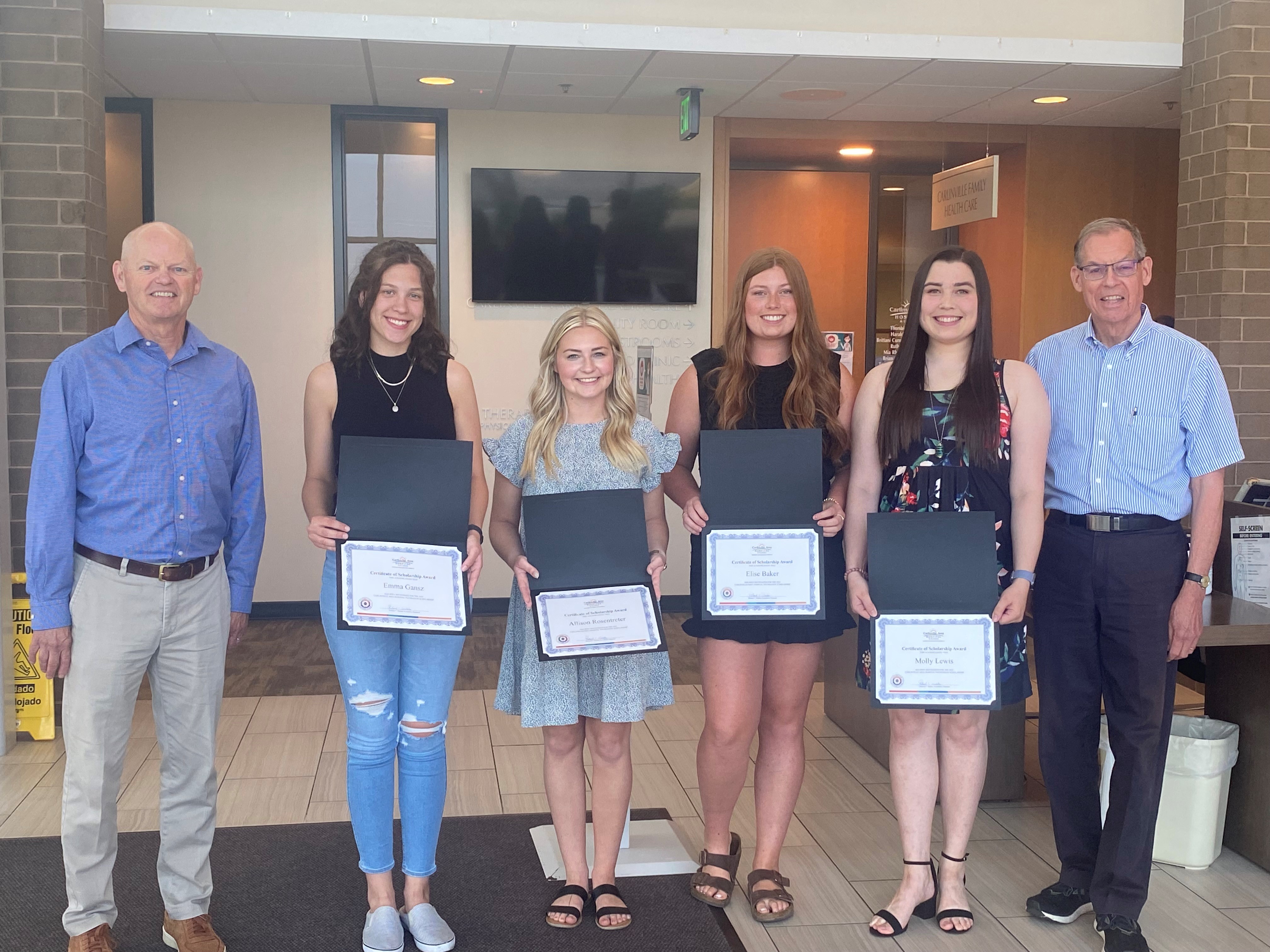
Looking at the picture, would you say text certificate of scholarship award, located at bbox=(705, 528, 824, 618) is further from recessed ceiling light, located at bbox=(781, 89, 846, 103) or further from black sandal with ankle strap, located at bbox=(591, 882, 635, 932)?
recessed ceiling light, located at bbox=(781, 89, 846, 103)

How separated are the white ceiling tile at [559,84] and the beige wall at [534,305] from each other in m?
0.51

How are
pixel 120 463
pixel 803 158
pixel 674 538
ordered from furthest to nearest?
pixel 803 158
pixel 674 538
pixel 120 463

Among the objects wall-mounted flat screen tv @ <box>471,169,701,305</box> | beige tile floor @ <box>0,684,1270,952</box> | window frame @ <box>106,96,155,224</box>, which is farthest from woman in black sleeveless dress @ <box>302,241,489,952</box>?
window frame @ <box>106,96,155,224</box>

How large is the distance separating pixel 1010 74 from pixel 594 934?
448 centimetres

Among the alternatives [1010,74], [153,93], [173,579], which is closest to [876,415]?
[173,579]

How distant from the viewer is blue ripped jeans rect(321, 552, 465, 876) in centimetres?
260

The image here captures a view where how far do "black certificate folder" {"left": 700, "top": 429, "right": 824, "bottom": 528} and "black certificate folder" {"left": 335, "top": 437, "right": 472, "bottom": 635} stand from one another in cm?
61

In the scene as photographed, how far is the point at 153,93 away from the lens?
233 inches

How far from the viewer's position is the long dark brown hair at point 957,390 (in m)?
2.71

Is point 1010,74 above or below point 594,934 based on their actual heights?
above

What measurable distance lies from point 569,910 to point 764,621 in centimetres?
89

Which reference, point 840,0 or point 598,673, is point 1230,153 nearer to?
point 840,0

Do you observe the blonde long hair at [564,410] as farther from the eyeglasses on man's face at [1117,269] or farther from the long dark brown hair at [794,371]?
the eyeglasses on man's face at [1117,269]

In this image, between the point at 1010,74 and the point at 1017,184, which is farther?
the point at 1017,184
